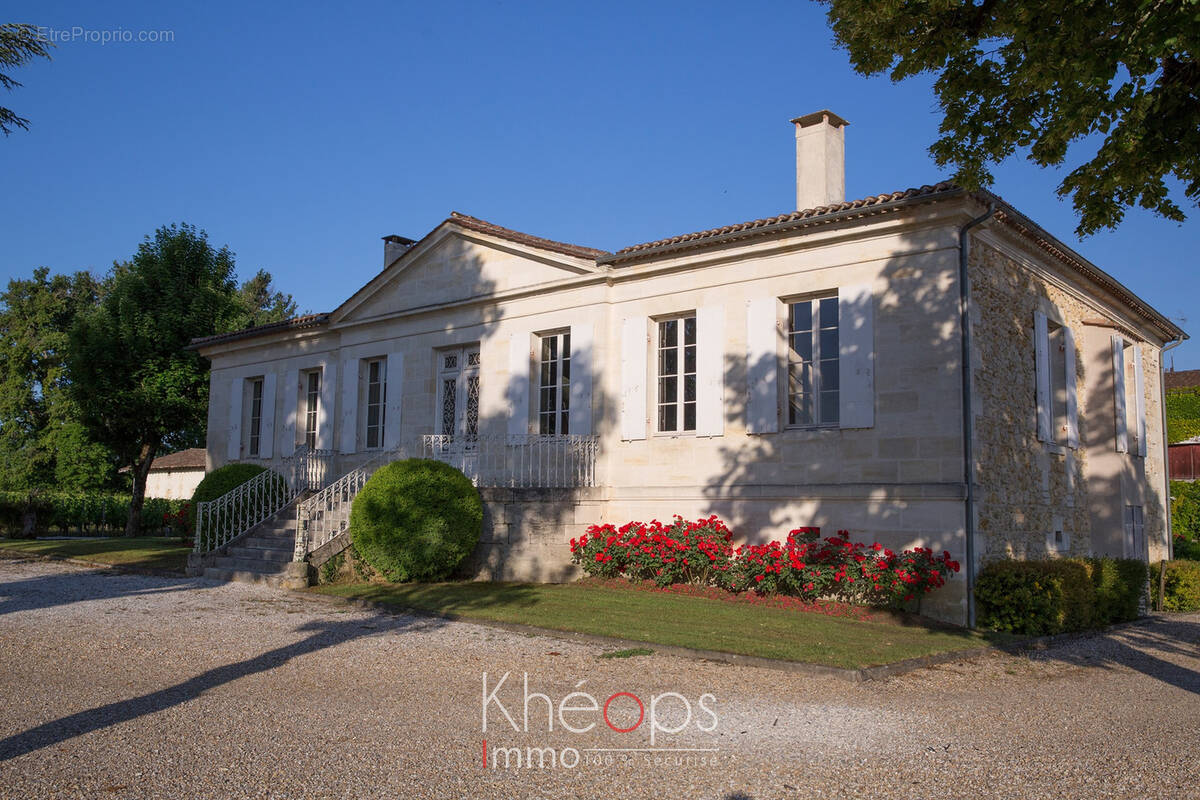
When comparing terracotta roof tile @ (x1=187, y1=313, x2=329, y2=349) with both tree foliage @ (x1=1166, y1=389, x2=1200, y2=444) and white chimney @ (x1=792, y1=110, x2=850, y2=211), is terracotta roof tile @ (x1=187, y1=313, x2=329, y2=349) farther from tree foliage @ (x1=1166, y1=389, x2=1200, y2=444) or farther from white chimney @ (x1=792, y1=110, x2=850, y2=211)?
tree foliage @ (x1=1166, y1=389, x2=1200, y2=444)

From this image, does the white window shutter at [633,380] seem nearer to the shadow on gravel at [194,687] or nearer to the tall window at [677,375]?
the tall window at [677,375]

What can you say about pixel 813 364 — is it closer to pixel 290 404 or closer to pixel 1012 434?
pixel 1012 434

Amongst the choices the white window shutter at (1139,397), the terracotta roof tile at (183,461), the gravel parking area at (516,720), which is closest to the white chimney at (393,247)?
the gravel parking area at (516,720)

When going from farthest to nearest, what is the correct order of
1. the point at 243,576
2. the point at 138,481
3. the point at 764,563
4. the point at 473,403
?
the point at 138,481
the point at 473,403
the point at 243,576
the point at 764,563

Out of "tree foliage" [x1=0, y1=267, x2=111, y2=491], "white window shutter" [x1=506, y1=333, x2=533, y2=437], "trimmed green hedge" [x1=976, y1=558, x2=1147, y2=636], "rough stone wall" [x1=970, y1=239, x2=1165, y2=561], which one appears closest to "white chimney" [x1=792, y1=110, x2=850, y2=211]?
"rough stone wall" [x1=970, y1=239, x2=1165, y2=561]

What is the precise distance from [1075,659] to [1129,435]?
7.87 m

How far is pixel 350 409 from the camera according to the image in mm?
17297

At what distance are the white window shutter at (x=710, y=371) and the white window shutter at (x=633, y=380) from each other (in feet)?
3.05

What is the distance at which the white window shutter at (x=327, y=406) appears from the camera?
17828 millimetres

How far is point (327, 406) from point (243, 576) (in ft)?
19.1

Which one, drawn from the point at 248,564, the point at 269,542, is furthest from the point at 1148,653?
the point at 269,542

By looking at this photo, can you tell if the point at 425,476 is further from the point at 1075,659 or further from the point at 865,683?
the point at 1075,659

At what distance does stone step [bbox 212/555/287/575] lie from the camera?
41.4 ft

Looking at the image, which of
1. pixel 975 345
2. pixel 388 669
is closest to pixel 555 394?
pixel 975 345
